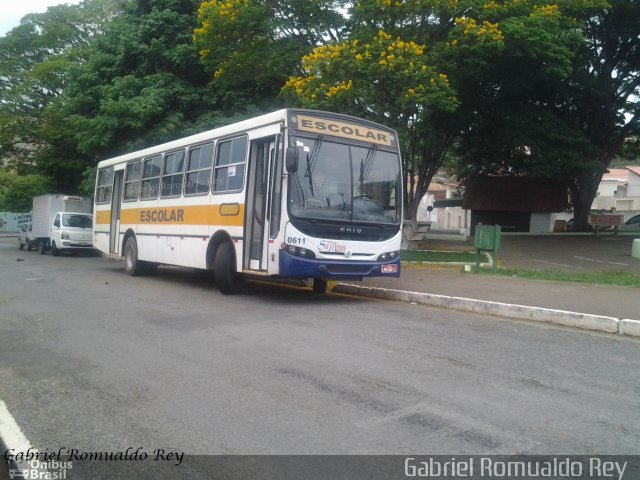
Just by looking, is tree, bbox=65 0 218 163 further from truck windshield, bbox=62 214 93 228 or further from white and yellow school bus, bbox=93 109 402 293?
white and yellow school bus, bbox=93 109 402 293

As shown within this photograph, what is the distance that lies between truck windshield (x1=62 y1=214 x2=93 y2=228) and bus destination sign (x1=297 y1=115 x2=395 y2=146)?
18.5m

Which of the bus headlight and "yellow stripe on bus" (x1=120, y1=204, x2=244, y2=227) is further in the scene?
"yellow stripe on bus" (x1=120, y1=204, x2=244, y2=227)

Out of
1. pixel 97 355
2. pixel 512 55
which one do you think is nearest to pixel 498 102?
pixel 512 55

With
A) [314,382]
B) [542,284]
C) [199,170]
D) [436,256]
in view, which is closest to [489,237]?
[542,284]

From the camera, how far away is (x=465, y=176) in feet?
125

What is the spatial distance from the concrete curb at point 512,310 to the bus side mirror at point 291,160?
3.29 m

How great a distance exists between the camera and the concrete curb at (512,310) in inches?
308

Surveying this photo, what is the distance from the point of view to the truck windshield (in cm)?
2538

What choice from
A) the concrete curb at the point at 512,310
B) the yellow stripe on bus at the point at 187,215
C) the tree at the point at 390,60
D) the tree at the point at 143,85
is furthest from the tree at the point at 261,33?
the concrete curb at the point at 512,310

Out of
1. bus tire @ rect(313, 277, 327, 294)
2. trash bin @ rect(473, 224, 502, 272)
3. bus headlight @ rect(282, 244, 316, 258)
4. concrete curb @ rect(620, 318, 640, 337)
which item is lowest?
bus tire @ rect(313, 277, 327, 294)

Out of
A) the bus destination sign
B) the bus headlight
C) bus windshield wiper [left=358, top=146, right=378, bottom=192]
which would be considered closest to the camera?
the bus headlight

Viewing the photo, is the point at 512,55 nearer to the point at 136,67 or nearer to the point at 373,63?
the point at 373,63

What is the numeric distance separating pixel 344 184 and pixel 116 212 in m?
9.53

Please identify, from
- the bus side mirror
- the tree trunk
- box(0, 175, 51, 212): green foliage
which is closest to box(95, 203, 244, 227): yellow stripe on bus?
the bus side mirror
